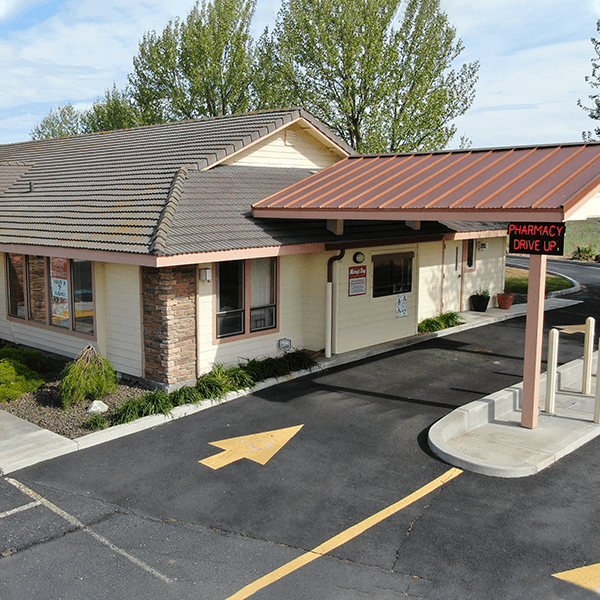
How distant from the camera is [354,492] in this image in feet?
24.7

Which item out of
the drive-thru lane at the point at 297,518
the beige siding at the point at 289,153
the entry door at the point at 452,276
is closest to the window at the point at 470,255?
the entry door at the point at 452,276

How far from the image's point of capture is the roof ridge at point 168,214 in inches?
394

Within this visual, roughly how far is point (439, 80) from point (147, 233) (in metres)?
25.5

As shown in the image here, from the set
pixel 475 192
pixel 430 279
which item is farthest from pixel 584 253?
pixel 475 192

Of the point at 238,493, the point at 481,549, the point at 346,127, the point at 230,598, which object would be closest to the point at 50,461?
the point at 238,493

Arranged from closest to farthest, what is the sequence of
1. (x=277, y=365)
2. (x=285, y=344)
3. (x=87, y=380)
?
(x=87, y=380) < (x=277, y=365) < (x=285, y=344)

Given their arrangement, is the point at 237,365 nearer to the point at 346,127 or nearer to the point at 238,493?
the point at 238,493

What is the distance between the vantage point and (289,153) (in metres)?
15.3

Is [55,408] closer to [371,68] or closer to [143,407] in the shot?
[143,407]

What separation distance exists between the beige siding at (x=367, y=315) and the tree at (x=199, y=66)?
29.3m

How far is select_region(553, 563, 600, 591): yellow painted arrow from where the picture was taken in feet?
18.7

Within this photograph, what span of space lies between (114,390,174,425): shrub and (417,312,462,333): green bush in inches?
322

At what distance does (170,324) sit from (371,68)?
2269 cm

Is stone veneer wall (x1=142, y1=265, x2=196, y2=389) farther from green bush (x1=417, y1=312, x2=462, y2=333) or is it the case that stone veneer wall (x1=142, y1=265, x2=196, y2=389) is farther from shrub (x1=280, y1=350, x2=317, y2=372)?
green bush (x1=417, y1=312, x2=462, y2=333)
